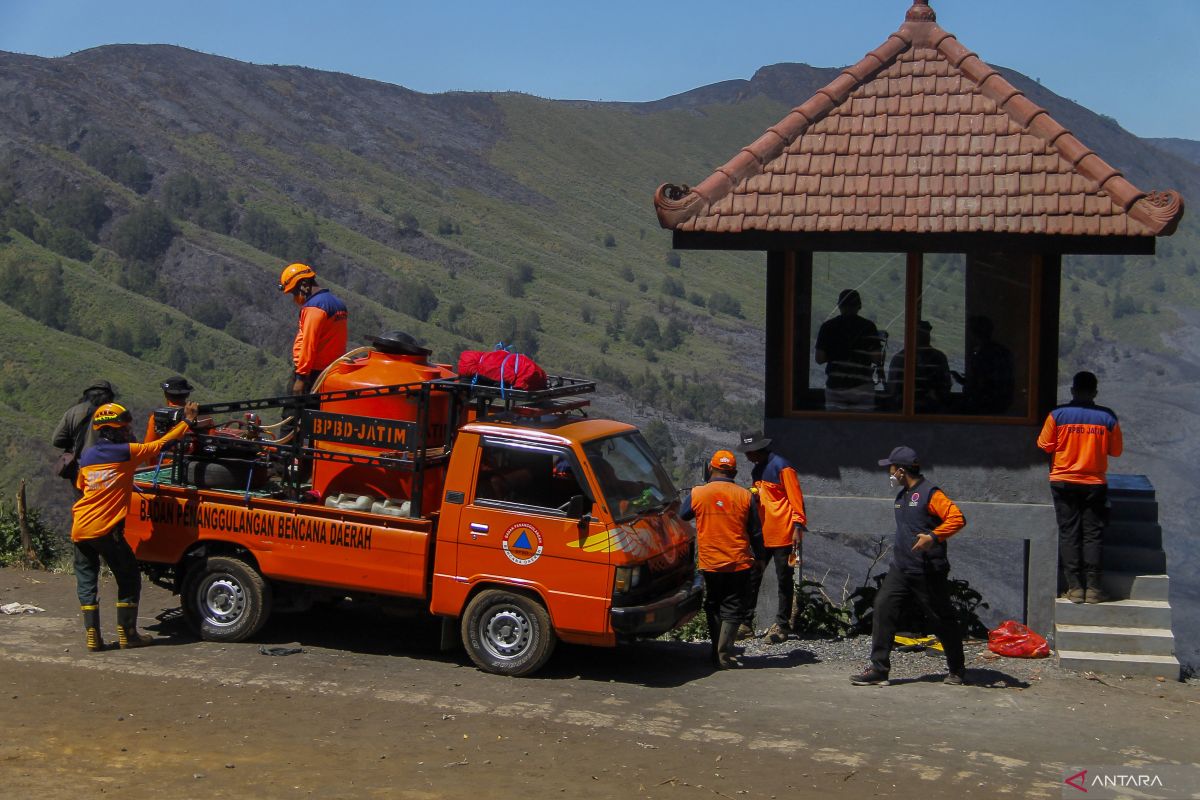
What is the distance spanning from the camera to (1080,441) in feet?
39.0

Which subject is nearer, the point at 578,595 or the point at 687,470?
the point at 578,595

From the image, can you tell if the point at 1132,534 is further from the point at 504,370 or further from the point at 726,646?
the point at 504,370

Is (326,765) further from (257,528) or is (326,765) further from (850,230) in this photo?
(850,230)

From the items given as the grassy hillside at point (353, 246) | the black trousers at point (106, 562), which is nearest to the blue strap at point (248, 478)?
the black trousers at point (106, 562)

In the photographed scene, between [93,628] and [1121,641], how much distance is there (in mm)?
8518

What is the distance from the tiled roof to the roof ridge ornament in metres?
0.01

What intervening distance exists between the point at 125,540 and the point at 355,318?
6224 centimetres

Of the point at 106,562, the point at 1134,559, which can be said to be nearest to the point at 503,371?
the point at 106,562

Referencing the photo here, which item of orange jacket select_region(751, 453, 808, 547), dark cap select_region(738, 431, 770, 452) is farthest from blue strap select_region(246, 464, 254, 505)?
orange jacket select_region(751, 453, 808, 547)

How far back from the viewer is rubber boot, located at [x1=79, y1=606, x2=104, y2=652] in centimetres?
1077

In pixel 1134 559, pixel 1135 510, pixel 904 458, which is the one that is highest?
pixel 904 458

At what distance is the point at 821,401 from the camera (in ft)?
42.4

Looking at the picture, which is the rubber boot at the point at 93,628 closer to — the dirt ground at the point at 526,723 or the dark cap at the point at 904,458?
the dirt ground at the point at 526,723

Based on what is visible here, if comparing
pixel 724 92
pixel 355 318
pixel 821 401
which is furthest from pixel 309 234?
pixel 724 92
